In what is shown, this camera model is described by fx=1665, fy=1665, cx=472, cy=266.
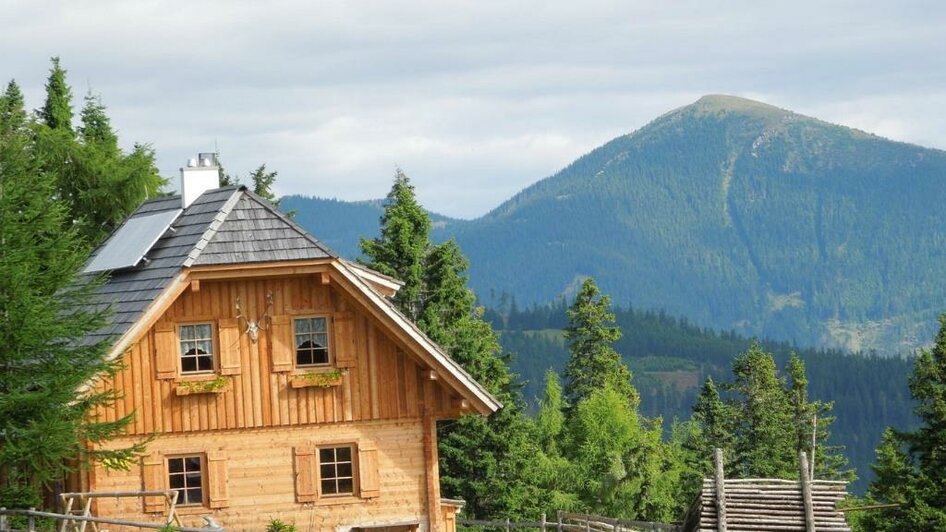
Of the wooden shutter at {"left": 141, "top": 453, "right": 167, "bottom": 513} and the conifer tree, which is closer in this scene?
the wooden shutter at {"left": 141, "top": 453, "right": 167, "bottom": 513}

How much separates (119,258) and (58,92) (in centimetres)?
2583

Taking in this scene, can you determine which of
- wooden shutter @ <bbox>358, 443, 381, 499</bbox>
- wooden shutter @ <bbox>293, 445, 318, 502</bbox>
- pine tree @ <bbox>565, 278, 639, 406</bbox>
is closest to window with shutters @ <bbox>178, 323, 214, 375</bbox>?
wooden shutter @ <bbox>293, 445, 318, 502</bbox>

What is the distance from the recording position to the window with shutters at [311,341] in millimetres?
32938

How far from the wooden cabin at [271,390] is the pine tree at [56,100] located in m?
25.7

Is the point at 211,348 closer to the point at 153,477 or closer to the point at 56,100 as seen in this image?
the point at 153,477

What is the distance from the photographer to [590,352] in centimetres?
8569

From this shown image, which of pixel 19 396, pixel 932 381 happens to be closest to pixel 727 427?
pixel 932 381

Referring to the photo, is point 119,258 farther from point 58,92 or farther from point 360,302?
point 58,92

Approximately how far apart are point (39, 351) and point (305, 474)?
5.88 meters

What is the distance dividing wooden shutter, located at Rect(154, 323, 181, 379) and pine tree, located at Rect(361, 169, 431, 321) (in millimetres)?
21758

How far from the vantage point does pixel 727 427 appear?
8944 centimetres

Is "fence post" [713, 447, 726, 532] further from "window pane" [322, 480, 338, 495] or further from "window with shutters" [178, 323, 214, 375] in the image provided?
"window with shutters" [178, 323, 214, 375]

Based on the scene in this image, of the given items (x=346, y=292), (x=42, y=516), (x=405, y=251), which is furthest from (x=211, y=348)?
(x=405, y=251)

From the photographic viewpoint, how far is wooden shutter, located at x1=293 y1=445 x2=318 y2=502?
32.5 metres
